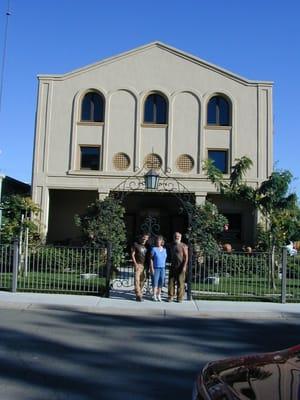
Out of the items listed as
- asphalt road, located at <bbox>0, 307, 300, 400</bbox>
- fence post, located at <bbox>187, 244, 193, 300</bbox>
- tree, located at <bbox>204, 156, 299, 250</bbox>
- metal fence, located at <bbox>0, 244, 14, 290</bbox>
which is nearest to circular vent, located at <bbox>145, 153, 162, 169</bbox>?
tree, located at <bbox>204, 156, 299, 250</bbox>

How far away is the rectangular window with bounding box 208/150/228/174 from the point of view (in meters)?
26.1

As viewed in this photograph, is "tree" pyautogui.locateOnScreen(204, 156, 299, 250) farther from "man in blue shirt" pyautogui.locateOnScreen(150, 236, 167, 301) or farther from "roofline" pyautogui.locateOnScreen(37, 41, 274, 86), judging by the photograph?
"roofline" pyautogui.locateOnScreen(37, 41, 274, 86)

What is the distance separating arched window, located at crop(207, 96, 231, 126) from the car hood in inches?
924

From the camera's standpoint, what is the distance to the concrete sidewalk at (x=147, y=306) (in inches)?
487

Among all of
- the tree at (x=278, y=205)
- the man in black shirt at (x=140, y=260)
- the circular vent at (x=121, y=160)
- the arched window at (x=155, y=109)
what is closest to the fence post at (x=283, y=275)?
the tree at (x=278, y=205)

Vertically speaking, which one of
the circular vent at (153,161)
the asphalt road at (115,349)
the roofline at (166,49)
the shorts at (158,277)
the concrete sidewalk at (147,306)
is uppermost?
the roofline at (166,49)

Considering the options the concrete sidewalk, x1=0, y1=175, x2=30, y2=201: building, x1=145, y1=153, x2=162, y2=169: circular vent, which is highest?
x1=145, y1=153, x2=162, y2=169: circular vent

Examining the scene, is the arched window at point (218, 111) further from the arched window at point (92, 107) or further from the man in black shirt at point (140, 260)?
the man in black shirt at point (140, 260)

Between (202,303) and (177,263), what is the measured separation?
1196mm

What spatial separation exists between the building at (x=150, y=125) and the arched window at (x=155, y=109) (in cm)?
5

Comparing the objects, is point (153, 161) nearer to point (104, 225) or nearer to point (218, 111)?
point (218, 111)

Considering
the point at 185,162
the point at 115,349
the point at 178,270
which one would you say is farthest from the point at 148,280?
the point at 185,162

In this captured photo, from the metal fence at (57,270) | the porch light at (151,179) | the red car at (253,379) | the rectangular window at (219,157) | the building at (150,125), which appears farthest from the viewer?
the rectangular window at (219,157)

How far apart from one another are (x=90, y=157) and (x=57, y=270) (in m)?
11.7
